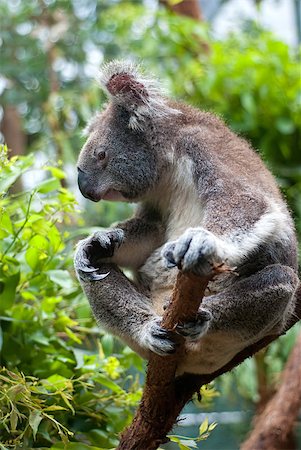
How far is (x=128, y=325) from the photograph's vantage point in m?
2.23

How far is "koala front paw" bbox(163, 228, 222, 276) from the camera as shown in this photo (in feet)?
5.49

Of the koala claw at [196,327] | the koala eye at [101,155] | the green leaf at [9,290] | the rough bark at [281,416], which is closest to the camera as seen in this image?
the koala claw at [196,327]

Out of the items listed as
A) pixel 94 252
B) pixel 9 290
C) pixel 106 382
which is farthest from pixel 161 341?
pixel 9 290

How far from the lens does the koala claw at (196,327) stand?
1.86m

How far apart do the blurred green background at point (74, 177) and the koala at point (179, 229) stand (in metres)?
0.21

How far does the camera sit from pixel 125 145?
2.51 m

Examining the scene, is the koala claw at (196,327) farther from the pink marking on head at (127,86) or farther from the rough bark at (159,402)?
the pink marking on head at (127,86)

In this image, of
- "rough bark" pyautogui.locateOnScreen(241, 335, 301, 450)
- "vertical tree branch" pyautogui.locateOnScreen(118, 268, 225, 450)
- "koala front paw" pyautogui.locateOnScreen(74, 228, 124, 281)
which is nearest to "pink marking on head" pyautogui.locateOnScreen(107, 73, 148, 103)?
"koala front paw" pyautogui.locateOnScreen(74, 228, 124, 281)

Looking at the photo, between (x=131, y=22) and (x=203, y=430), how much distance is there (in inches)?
152

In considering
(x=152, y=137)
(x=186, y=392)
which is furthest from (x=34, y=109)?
(x=186, y=392)

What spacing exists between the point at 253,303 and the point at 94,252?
552 mm

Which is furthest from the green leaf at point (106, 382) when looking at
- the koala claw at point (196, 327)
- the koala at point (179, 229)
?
the koala claw at point (196, 327)

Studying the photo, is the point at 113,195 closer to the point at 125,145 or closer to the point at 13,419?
the point at 125,145

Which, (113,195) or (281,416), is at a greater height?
(113,195)
